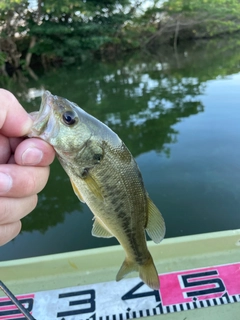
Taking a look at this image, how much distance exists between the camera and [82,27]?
21.5 metres

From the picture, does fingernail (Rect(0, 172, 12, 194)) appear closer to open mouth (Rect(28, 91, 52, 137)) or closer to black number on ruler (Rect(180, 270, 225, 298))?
open mouth (Rect(28, 91, 52, 137))

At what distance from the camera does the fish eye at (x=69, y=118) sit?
4.42 feet

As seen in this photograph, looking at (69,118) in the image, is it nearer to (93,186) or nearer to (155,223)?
(93,186)

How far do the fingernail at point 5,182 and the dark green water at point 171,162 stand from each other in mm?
2753

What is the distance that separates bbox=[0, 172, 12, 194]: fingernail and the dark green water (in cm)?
275

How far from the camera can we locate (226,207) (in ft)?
14.0

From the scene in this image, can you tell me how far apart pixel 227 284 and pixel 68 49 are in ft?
73.6

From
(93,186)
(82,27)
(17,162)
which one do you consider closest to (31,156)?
(17,162)

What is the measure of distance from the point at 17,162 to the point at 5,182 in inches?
3.9

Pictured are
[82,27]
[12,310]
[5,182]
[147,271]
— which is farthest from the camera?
[82,27]

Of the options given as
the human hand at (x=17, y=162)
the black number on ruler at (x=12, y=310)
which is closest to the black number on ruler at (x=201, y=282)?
the black number on ruler at (x=12, y=310)

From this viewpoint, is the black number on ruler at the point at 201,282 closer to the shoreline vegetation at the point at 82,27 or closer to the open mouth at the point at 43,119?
the open mouth at the point at 43,119

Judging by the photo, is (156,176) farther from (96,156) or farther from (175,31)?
(175,31)

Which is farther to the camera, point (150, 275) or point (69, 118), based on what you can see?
point (150, 275)
